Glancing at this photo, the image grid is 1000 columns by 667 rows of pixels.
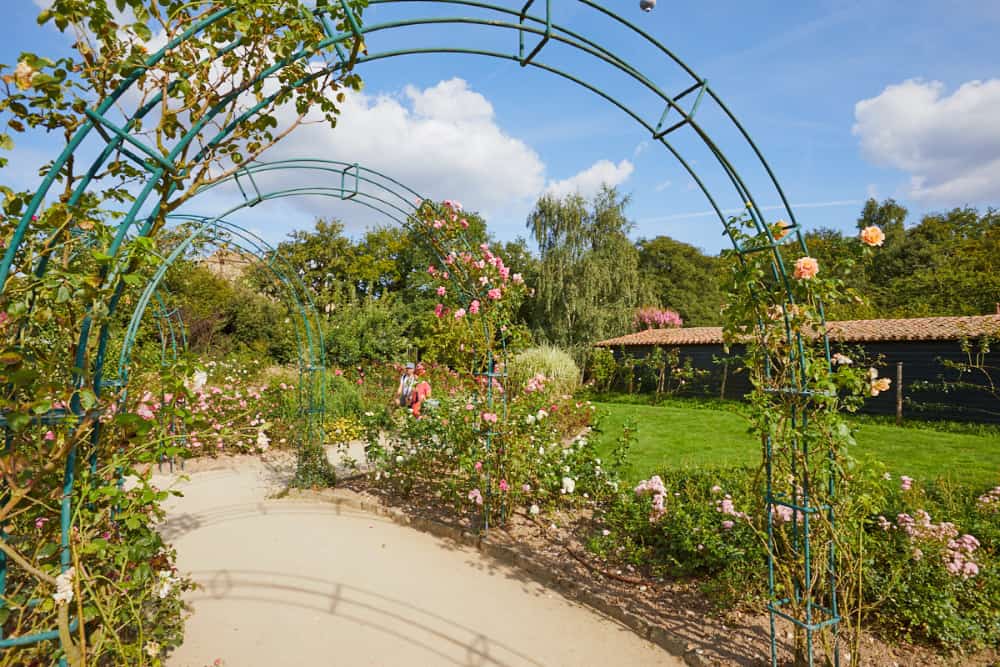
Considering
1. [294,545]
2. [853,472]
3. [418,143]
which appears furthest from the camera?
[418,143]

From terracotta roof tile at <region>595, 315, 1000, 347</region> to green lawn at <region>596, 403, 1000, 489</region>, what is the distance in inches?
73.9

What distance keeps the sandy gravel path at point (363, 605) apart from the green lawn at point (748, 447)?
189 cm

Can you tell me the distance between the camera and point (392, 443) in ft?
16.8

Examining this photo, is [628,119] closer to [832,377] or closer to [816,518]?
[832,377]

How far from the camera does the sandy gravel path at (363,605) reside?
2.65 metres

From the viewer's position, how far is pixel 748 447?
7359mm

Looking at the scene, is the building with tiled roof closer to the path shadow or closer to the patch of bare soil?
the patch of bare soil

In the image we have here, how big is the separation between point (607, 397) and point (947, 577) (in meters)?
11.8

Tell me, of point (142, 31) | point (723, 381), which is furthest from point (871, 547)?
point (723, 381)

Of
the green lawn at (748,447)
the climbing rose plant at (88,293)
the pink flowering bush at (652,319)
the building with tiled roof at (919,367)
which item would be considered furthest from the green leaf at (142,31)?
the pink flowering bush at (652,319)

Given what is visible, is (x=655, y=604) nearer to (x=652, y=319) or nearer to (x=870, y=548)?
(x=870, y=548)

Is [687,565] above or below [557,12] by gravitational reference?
below

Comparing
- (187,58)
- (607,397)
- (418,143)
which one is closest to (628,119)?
(187,58)

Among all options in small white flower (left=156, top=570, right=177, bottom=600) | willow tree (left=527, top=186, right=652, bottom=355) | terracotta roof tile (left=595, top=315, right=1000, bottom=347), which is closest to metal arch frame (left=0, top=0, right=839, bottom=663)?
small white flower (left=156, top=570, right=177, bottom=600)
